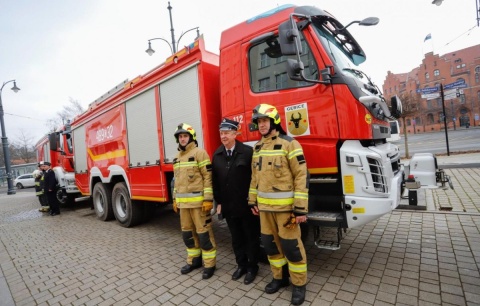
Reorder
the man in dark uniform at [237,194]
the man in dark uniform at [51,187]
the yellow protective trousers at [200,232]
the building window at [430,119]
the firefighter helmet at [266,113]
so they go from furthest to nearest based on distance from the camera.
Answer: the building window at [430,119] < the man in dark uniform at [51,187] < the yellow protective trousers at [200,232] < the man in dark uniform at [237,194] < the firefighter helmet at [266,113]

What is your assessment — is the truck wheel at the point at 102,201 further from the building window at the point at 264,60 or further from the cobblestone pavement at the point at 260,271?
the building window at the point at 264,60

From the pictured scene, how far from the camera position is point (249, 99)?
10.6ft

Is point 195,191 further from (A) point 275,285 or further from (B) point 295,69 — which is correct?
(B) point 295,69

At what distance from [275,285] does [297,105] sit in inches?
77.7

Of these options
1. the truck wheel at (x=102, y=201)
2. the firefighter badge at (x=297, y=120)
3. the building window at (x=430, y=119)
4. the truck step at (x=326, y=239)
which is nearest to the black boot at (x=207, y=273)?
the truck step at (x=326, y=239)

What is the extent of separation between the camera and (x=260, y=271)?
10.6 feet

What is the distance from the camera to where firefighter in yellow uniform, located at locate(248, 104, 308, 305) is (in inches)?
96.3

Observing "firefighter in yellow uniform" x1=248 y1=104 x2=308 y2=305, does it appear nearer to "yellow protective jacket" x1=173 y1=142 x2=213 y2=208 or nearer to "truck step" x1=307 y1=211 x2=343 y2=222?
"truck step" x1=307 y1=211 x2=343 y2=222

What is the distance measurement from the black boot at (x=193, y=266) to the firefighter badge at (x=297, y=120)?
2092mm

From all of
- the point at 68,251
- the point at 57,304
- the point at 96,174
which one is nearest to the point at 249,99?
the point at 57,304

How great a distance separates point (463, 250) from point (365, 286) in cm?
164

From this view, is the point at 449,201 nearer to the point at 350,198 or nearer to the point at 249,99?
the point at 350,198

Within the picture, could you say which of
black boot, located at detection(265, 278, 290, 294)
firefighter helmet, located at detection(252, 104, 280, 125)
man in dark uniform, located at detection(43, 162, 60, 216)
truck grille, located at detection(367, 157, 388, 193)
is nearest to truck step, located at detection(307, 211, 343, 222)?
truck grille, located at detection(367, 157, 388, 193)

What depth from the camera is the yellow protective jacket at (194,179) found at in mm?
3164
